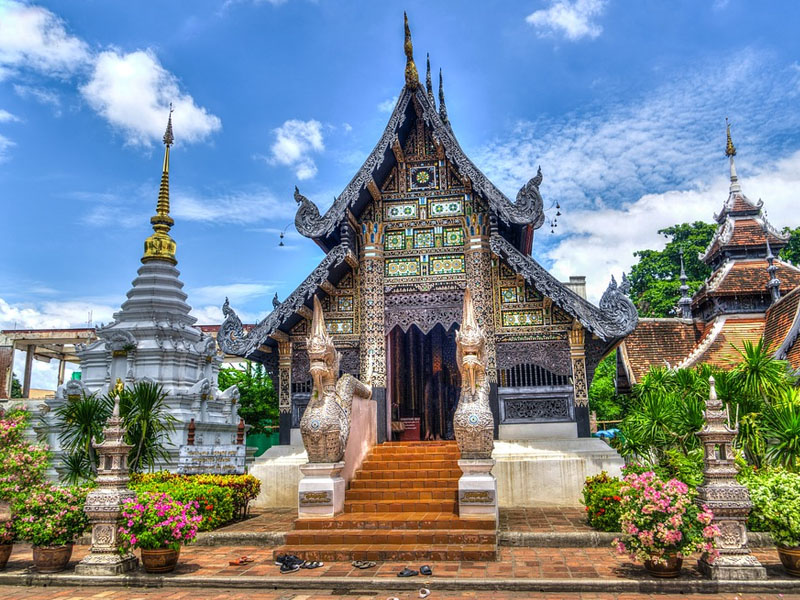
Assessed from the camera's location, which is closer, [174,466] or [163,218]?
[174,466]

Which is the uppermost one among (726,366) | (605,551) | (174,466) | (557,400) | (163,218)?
(163,218)

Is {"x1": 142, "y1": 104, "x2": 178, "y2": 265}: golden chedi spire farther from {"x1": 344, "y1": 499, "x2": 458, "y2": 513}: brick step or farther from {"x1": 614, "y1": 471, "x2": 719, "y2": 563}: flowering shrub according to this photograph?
{"x1": 614, "y1": 471, "x2": 719, "y2": 563}: flowering shrub

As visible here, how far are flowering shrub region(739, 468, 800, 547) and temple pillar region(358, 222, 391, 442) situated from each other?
237 inches

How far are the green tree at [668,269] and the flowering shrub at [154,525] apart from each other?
81.4 feet

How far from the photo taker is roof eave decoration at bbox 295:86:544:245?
10.8 m

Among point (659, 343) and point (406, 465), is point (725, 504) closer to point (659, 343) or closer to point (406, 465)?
point (406, 465)

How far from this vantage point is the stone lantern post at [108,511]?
6.93 m

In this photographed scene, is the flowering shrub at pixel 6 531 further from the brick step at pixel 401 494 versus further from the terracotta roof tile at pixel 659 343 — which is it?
the terracotta roof tile at pixel 659 343

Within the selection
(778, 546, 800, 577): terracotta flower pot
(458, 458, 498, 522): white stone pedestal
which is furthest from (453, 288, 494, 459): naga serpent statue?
(778, 546, 800, 577): terracotta flower pot

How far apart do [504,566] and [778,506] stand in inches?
110

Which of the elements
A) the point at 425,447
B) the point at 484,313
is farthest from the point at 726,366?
the point at 425,447

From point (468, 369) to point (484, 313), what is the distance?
2.87 m

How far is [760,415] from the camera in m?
8.80

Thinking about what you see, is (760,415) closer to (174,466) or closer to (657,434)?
(657,434)
